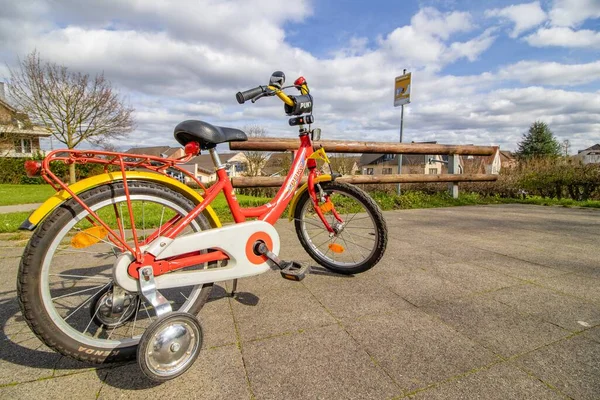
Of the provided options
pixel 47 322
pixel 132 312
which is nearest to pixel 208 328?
pixel 132 312

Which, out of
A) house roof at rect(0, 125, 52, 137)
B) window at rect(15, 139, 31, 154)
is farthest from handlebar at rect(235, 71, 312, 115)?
window at rect(15, 139, 31, 154)

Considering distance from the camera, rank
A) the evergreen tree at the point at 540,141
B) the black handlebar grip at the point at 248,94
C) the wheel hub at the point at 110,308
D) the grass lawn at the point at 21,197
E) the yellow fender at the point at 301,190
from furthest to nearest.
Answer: the evergreen tree at the point at 540,141 < the grass lawn at the point at 21,197 < the yellow fender at the point at 301,190 < the black handlebar grip at the point at 248,94 < the wheel hub at the point at 110,308

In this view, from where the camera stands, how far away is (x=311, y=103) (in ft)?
8.14

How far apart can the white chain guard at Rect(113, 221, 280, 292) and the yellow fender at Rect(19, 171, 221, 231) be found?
4.5 inches

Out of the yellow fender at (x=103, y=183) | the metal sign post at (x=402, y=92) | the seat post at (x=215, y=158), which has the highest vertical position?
the metal sign post at (x=402, y=92)

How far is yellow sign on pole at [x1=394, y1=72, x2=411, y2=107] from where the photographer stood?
24.1 feet

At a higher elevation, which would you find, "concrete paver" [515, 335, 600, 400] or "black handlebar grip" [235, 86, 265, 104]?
"black handlebar grip" [235, 86, 265, 104]

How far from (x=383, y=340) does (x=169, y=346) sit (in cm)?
101

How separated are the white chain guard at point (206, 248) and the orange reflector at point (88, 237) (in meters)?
0.22

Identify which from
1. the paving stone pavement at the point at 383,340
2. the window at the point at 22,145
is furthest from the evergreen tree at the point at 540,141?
the window at the point at 22,145

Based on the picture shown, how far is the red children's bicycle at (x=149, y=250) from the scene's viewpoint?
1.28 metres

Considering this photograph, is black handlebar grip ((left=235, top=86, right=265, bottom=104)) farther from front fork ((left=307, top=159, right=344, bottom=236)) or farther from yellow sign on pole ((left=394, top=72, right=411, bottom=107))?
yellow sign on pole ((left=394, top=72, right=411, bottom=107))

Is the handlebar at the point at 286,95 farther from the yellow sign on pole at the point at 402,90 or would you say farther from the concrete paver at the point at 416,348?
the yellow sign on pole at the point at 402,90

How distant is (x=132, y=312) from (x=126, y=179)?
2.49 ft
